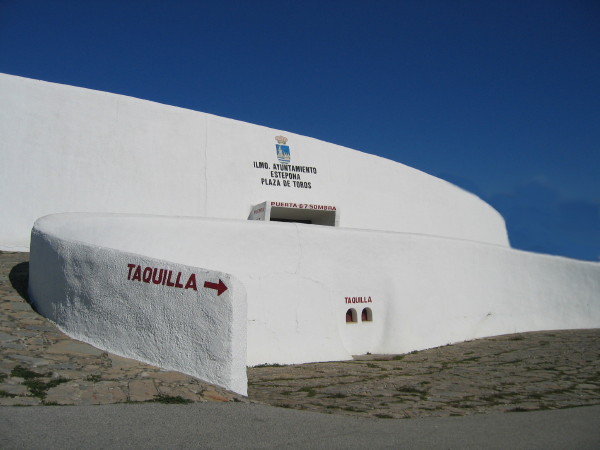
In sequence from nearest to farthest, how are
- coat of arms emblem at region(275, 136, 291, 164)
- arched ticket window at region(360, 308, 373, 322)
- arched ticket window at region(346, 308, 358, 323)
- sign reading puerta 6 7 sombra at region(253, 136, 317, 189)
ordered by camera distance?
arched ticket window at region(346, 308, 358, 323) < arched ticket window at region(360, 308, 373, 322) < sign reading puerta 6 7 sombra at region(253, 136, 317, 189) < coat of arms emblem at region(275, 136, 291, 164)

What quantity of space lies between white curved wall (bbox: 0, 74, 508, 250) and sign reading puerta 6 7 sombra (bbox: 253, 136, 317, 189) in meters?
0.08

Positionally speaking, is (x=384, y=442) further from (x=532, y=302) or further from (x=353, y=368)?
(x=532, y=302)

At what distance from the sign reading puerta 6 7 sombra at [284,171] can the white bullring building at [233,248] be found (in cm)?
3

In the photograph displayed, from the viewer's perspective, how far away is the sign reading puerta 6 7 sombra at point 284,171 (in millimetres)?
12836

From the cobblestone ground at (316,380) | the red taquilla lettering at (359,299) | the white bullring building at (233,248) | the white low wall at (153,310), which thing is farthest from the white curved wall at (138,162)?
the white low wall at (153,310)

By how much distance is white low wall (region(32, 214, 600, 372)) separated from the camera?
7.50 meters

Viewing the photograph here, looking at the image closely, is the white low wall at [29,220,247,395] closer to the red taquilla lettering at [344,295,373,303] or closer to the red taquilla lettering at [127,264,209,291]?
the red taquilla lettering at [127,264,209,291]

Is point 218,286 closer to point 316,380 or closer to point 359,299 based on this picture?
point 316,380

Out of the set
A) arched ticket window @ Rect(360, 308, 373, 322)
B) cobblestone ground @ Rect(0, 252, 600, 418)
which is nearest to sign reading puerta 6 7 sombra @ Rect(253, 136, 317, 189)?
arched ticket window @ Rect(360, 308, 373, 322)

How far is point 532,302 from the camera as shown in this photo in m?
12.8

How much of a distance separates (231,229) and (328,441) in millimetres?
4608

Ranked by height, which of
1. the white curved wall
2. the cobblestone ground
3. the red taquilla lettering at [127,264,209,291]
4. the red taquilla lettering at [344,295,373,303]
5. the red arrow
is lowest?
the cobblestone ground

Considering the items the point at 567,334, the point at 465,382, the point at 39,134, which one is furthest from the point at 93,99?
the point at 567,334

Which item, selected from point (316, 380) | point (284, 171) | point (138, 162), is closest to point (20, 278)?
point (138, 162)
